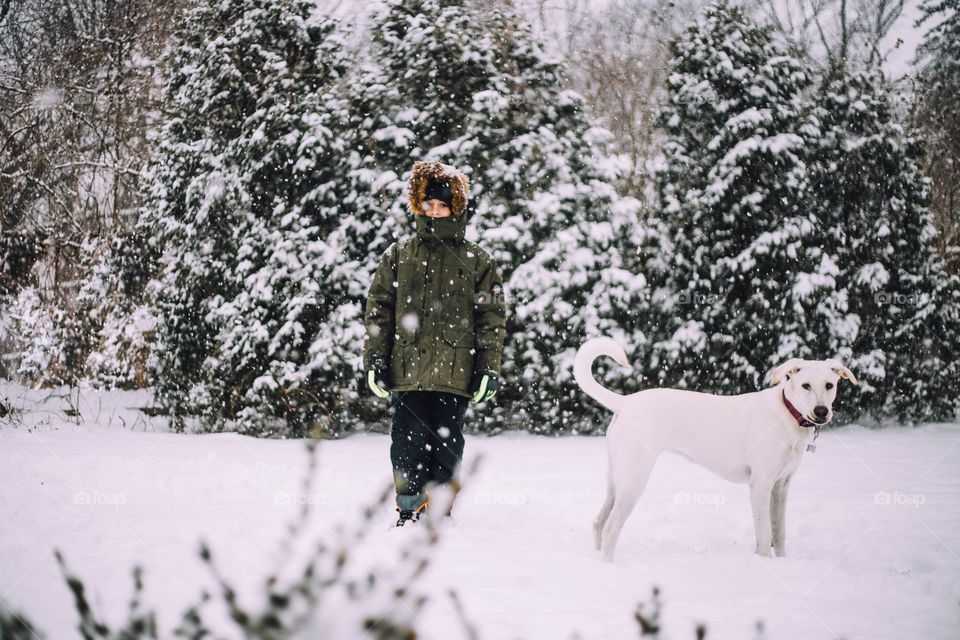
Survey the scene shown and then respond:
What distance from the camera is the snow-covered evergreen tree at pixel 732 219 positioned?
8.48 m

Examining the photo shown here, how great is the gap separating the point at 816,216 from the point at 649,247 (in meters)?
2.14

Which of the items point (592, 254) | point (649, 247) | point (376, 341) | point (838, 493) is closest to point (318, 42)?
point (592, 254)

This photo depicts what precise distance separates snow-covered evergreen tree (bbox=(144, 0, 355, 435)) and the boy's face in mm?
3596

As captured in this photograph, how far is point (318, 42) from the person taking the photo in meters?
8.54

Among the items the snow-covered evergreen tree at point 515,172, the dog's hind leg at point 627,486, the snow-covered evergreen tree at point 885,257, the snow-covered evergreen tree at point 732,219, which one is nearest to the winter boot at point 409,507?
the dog's hind leg at point 627,486

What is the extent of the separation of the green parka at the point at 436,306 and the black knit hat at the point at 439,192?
3cm

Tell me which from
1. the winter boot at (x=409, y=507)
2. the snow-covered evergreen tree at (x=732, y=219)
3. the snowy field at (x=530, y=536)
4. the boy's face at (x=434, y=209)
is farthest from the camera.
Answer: the snow-covered evergreen tree at (x=732, y=219)

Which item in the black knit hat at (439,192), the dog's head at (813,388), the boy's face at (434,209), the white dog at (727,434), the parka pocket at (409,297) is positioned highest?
the black knit hat at (439,192)

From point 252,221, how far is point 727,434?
241 inches

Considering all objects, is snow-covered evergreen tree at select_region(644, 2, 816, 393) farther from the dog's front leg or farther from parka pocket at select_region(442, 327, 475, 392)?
the dog's front leg

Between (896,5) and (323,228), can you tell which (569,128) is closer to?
(323,228)

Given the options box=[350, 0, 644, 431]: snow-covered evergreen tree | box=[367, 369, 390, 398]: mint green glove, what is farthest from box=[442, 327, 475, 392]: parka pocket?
box=[350, 0, 644, 431]: snow-covered evergreen tree

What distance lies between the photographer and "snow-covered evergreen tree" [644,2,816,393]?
848 cm

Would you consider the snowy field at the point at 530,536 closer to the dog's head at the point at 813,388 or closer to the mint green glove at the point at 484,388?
the mint green glove at the point at 484,388
